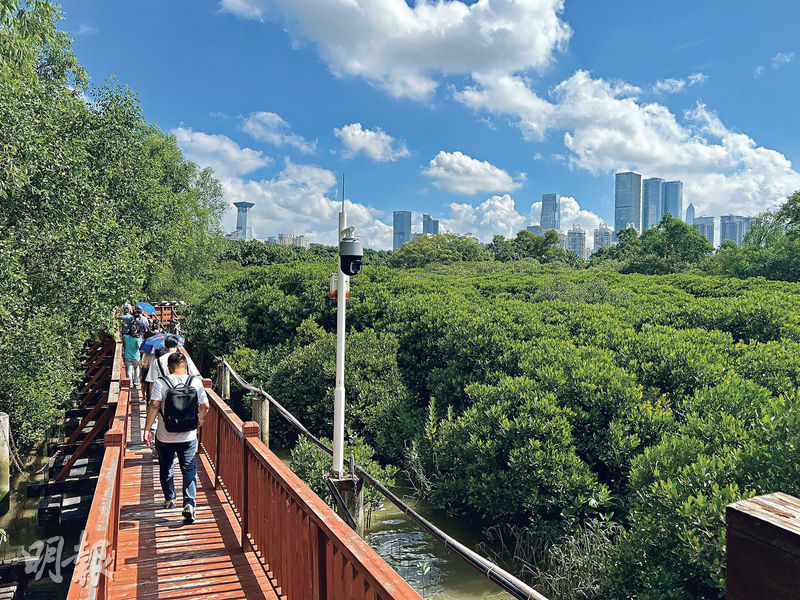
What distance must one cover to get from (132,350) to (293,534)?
32.2 feet

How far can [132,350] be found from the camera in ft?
38.4

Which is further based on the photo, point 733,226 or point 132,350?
point 733,226

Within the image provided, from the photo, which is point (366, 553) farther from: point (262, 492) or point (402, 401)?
point (402, 401)

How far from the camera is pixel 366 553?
93.4 inches

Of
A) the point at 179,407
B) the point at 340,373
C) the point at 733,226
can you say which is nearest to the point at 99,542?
the point at 179,407

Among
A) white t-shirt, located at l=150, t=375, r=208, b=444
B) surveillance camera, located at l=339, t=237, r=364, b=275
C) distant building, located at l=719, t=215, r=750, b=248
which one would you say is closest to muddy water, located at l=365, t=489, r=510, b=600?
white t-shirt, located at l=150, t=375, r=208, b=444

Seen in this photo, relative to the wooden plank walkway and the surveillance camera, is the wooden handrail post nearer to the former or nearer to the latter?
the wooden plank walkway

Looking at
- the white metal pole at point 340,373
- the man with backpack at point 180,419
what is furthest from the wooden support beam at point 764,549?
the white metal pole at point 340,373

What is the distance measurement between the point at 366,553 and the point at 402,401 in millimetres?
9549

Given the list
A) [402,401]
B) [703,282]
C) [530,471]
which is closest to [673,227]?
[703,282]

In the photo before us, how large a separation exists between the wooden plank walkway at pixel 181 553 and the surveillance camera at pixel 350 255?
2974mm

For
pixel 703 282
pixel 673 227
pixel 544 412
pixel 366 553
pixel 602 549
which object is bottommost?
pixel 602 549

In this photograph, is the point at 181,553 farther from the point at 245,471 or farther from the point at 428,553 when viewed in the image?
the point at 428,553

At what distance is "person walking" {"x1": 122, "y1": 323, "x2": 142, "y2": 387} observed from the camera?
11617mm
